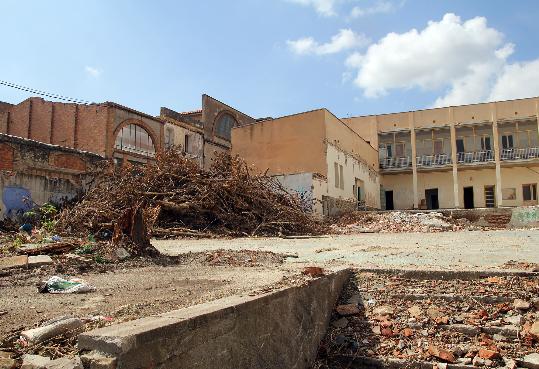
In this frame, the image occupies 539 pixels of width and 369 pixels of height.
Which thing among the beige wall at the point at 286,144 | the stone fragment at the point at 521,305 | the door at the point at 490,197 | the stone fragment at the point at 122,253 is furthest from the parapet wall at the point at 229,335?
the door at the point at 490,197

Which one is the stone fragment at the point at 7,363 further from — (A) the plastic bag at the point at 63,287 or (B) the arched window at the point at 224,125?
(B) the arched window at the point at 224,125

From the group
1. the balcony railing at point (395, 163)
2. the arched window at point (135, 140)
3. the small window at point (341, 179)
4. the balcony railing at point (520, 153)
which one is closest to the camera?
the arched window at point (135, 140)

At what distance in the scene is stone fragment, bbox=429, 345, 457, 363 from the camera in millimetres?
3918

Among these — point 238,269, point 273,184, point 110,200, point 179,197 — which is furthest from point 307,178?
point 238,269

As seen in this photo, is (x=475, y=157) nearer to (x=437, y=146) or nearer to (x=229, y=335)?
(x=437, y=146)

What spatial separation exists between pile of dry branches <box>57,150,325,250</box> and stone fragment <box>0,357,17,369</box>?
11.1m

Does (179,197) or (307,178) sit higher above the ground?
(307,178)

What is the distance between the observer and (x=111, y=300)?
357 cm

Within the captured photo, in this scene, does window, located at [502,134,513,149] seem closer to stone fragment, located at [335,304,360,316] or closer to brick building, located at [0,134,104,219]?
brick building, located at [0,134,104,219]

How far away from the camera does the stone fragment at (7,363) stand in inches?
77.7

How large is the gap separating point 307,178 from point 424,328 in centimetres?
1685

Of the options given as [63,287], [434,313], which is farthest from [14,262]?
[434,313]

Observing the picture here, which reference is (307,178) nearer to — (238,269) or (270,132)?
(270,132)

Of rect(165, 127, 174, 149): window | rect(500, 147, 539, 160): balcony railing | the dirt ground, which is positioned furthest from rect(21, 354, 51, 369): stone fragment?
rect(500, 147, 539, 160): balcony railing
